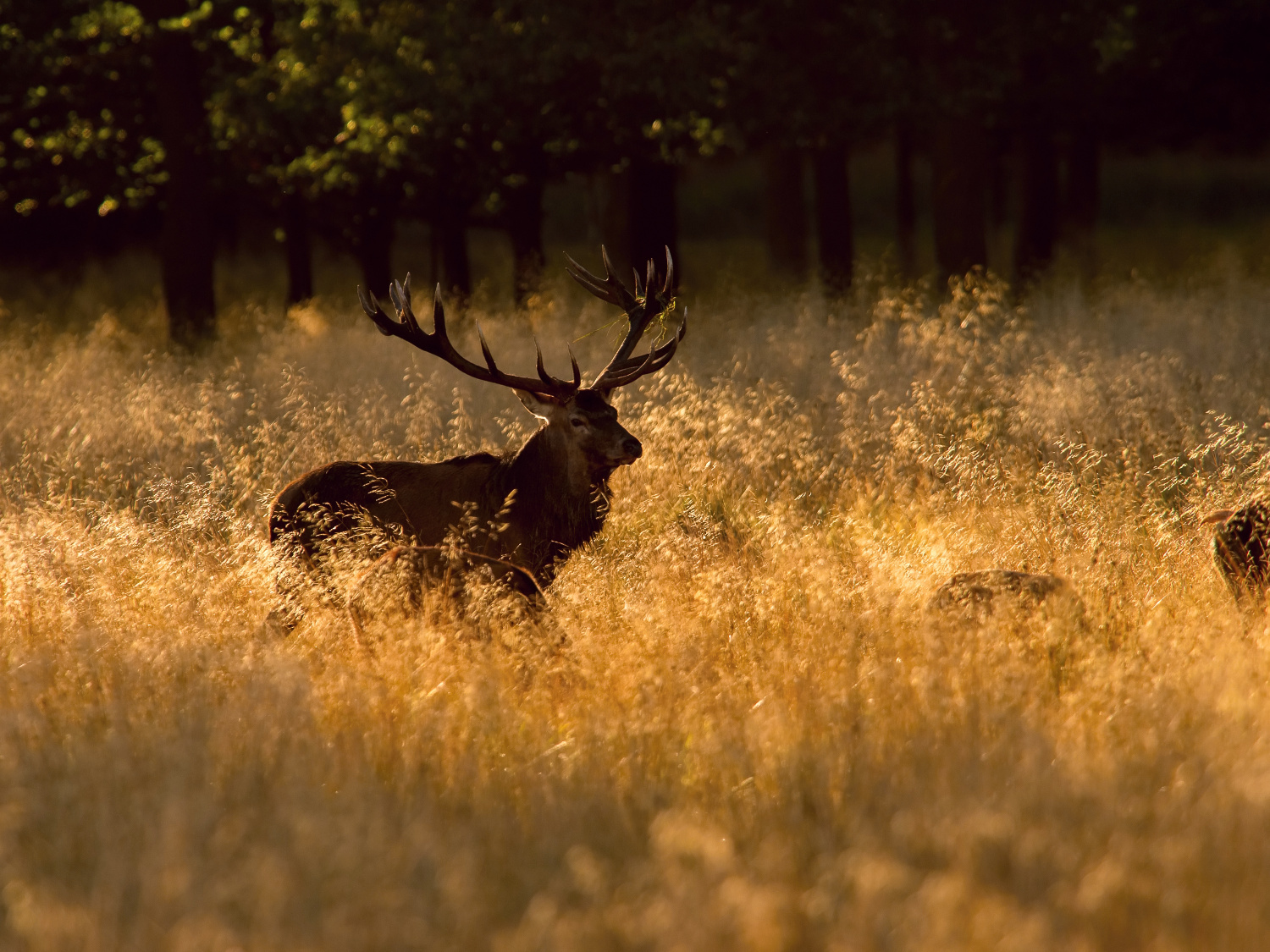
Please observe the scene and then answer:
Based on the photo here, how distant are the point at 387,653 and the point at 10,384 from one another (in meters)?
7.22

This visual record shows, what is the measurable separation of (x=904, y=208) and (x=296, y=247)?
10.4 metres

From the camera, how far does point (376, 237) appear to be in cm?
1811

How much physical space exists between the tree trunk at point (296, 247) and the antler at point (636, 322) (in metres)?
12.2

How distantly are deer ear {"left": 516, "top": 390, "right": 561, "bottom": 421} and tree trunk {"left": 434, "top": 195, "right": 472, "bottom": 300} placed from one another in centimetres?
1149

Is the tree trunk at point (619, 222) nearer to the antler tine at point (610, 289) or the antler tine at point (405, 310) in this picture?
the antler tine at point (610, 289)

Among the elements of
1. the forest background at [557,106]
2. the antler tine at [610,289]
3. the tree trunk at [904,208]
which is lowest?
the tree trunk at [904,208]

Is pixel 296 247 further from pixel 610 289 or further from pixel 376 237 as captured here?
pixel 610 289

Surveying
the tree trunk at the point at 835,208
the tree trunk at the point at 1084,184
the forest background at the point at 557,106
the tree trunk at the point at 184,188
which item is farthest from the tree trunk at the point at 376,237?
the tree trunk at the point at 1084,184

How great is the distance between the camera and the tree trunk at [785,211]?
679 inches

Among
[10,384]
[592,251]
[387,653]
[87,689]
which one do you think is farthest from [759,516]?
[592,251]

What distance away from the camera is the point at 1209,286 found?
13.5 meters

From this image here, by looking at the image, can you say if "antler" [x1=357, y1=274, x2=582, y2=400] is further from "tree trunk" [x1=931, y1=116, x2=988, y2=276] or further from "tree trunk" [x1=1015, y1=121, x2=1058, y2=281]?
"tree trunk" [x1=1015, y1=121, x2=1058, y2=281]

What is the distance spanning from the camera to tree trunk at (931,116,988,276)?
14.3m

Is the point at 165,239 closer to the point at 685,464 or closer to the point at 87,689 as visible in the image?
the point at 685,464
